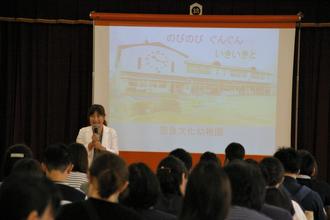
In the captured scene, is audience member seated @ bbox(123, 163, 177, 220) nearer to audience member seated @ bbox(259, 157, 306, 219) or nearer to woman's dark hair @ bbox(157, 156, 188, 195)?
woman's dark hair @ bbox(157, 156, 188, 195)

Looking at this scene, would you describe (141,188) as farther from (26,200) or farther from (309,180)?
(309,180)

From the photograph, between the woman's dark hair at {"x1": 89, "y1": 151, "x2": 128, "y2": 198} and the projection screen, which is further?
the projection screen

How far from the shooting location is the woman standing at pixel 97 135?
5.21 meters

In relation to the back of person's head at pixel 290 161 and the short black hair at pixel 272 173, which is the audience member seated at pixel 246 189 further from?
the back of person's head at pixel 290 161

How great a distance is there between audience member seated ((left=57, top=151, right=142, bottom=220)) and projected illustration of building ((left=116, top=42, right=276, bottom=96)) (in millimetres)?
4702

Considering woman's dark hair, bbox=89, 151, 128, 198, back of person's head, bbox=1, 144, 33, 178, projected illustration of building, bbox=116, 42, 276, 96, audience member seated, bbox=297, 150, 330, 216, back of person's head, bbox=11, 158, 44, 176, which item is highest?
projected illustration of building, bbox=116, 42, 276, 96

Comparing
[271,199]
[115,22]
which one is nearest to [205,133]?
[115,22]

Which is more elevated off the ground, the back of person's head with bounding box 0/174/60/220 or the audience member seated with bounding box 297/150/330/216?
the back of person's head with bounding box 0/174/60/220

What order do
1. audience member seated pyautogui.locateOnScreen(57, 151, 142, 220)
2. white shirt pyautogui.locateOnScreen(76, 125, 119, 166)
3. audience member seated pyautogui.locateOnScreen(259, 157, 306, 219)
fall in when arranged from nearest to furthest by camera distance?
audience member seated pyautogui.locateOnScreen(57, 151, 142, 220)
audience member seated pyautogui.locateOnScreen(259, 157, 306, 219)
white shirt pyautogui.locateOnScreen(76, 125, 119, 166)

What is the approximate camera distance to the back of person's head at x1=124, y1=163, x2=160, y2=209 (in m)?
2.25

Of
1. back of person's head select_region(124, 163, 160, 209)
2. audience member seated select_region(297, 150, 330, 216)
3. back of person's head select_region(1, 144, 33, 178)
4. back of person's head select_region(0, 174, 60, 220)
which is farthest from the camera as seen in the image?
audience member seated select_region(297, 150, 330, 216)

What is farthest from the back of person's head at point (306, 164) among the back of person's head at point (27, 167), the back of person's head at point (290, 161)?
the back of person's head at point (27, 167)

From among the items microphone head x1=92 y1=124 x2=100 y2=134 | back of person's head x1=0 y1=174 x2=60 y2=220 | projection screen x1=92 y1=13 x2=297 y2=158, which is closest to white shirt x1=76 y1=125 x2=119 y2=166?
microphone head x1=92 y1=124 x2=100 y2=134

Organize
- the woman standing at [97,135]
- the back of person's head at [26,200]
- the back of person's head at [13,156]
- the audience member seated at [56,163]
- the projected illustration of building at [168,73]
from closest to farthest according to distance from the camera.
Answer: the back of person's head at [26,200], the audience member seated at [56,163], the back of person's head at [13,156], the woman standing at [97,135], the projected illustration of building at [168,73]
